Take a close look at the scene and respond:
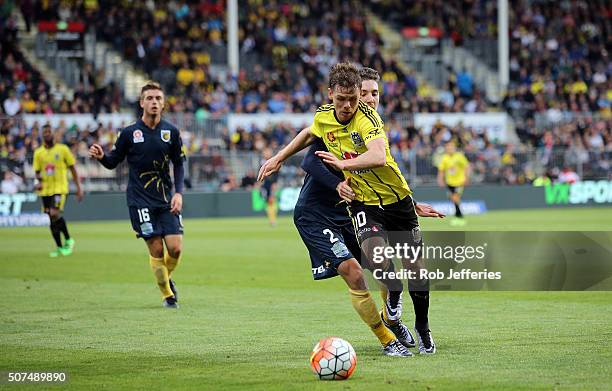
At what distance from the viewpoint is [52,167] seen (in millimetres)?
21781

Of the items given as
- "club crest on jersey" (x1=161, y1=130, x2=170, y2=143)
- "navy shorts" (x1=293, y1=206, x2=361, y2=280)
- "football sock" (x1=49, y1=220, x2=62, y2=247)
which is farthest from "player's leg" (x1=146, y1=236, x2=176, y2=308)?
"football sock" (x1=49, y1=220, x2=62, y2=247)

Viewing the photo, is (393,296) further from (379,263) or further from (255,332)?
(255,332)

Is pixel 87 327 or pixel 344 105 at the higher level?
pixel 344 105

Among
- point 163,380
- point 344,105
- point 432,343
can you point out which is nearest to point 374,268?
point 432,343

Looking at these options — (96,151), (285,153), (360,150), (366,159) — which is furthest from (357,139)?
(96,151)

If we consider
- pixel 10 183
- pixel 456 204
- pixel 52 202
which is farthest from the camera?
pixel 10 183

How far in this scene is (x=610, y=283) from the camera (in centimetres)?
1391

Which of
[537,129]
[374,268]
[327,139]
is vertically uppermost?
[327,139]

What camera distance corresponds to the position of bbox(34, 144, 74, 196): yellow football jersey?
71.3ft

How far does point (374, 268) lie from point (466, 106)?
3406cm

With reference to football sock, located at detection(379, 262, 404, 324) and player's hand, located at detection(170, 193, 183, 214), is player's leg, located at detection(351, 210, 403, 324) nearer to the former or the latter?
football sock, located at detection(379, 262, 404, 324)

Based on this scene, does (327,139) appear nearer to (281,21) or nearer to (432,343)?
(432,343)

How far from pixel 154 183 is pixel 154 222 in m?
0.49

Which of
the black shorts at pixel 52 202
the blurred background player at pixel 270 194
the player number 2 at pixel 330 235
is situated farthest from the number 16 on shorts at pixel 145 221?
the blurred background player at pixel 270 194
